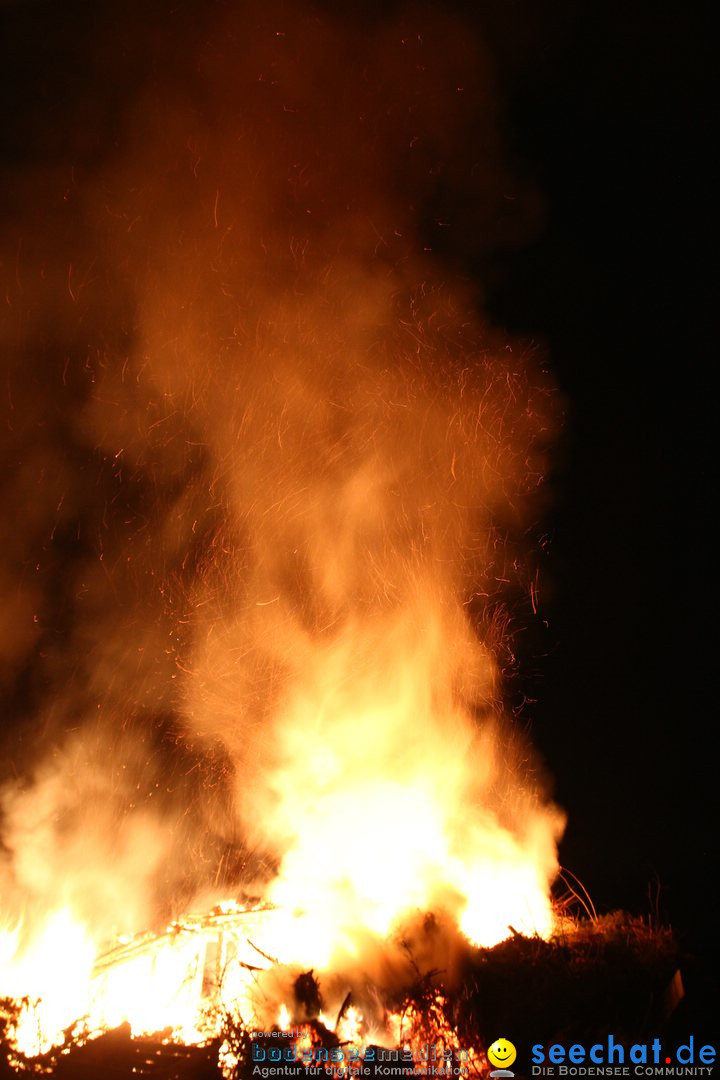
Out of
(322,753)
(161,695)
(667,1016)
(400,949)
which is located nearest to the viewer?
(667,1016)

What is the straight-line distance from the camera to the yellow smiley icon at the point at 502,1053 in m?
4.87

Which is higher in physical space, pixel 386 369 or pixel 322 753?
pixel 386 369

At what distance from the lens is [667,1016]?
4.80 metres

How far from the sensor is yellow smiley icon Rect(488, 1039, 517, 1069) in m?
4.87

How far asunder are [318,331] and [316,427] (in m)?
1.20

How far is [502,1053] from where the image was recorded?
4.91 meters

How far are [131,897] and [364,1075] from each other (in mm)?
6419

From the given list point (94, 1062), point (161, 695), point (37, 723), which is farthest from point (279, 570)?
point (94, 1062)

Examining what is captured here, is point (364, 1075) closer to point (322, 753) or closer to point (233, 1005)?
point (233, 1005)

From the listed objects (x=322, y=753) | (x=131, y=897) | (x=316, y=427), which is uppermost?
(x=316, y=427)

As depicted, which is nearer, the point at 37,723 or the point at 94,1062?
the point at 94,1062

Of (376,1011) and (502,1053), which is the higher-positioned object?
(376,1011)

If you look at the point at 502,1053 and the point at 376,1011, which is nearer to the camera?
the point at 502,1053

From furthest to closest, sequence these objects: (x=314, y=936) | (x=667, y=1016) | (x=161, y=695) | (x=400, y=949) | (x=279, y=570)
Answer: (x=161, y=695), (x=279, y=570), (x=314, y=936), (x=400, y=949), (x=667, y=1016)
